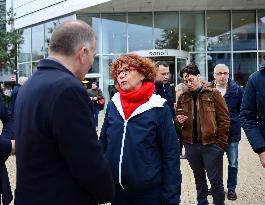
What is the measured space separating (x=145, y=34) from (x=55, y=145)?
21.9 metres

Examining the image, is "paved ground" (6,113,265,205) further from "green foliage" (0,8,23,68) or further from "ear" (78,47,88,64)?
"green foliage" (0,8,23,68)

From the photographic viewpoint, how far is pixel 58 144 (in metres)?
2.26

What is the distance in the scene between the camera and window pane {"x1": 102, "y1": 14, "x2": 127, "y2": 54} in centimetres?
2378

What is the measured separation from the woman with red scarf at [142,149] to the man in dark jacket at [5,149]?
772 mm

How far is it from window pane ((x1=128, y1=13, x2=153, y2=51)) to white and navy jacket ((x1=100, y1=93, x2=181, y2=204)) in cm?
2021

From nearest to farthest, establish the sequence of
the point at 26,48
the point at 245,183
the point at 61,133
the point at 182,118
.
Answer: the point at 61,133, the point at 182,118, the point at 245,183, the point at 26,48

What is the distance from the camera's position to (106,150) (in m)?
3.67

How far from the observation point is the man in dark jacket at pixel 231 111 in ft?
21.6

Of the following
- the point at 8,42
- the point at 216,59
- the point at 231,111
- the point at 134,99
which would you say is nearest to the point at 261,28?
the point at 216,59

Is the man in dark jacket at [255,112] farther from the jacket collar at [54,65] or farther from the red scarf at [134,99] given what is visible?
the jacket collar at [54,65]

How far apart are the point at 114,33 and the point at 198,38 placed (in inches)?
172

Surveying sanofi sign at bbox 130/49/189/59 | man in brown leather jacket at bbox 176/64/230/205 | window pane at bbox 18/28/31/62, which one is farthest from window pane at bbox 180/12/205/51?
man in brown leather jacket at bbox 176/64/230/205

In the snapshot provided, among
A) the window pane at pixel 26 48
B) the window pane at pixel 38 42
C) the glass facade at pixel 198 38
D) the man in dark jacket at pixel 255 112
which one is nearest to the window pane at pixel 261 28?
the glass facade at pixel 198 38

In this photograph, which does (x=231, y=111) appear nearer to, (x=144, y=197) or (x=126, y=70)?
(x=126, y=70)
